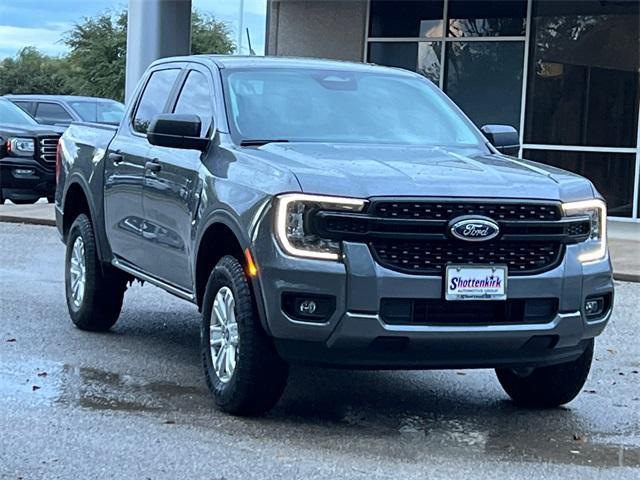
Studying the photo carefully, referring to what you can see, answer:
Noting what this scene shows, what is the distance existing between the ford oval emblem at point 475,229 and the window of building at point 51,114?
614 inches

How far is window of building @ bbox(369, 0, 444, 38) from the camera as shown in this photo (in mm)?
19469

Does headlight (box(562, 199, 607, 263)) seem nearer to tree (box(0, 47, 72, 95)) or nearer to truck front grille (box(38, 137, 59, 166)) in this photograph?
truck front grille (box(38, 137, 59, 166))

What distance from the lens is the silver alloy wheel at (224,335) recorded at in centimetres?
612

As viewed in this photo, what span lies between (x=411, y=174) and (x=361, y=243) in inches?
19.2

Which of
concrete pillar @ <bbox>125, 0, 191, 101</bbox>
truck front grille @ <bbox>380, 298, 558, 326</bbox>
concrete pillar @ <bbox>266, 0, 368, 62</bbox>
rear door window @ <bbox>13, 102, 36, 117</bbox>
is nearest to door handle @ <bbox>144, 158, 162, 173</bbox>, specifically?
truck front grille @ <bbox>380, 298, 558, 326</bbox>

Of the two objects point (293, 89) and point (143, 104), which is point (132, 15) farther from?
point (293, 89)

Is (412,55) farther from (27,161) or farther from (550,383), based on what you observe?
(550,383)

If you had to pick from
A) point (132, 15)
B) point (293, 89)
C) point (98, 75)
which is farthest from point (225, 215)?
point (98, 75)

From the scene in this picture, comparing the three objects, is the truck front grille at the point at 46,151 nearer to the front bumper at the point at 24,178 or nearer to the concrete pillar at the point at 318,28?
the front bumper at the point at 24,178

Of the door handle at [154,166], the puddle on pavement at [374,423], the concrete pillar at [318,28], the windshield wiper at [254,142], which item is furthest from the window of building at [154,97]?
the concrete pillar at [318,28]

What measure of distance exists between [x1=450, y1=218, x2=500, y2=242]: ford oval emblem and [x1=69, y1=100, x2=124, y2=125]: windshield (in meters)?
15.3

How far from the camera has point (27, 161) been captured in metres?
18.5

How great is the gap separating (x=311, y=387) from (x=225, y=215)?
1.39 m

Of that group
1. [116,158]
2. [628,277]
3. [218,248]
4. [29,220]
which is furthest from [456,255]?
[29,220]
